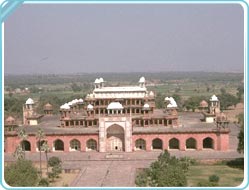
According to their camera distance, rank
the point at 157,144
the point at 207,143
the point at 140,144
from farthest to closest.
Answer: the point at 207,143 → the point at 157,144 → the point at 140,144

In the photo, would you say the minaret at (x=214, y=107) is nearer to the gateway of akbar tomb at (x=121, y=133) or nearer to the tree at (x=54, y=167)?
the gateway of akbar tomb at (x=121, y=133)

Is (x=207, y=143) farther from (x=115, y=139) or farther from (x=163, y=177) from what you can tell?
(x=163, y=177)

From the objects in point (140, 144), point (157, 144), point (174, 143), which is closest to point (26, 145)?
point (140, 144)

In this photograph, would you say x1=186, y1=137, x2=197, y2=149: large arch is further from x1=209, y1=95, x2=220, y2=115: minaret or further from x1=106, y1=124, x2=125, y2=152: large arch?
x1=209, y1=95, x2=220, y2=115: minaret

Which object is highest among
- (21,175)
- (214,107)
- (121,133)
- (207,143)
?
(214,107)

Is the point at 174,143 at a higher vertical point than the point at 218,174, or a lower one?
higher

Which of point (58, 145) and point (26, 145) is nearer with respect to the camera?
point (26, 145)

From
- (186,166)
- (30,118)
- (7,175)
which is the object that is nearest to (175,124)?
(186,166)
